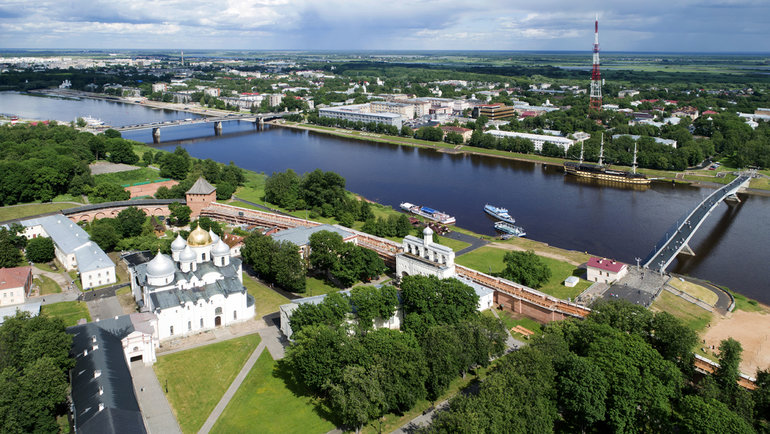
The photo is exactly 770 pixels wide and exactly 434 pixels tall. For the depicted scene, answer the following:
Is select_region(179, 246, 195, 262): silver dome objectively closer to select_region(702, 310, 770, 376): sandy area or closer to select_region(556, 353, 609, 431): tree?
select_region(556, 353, 609, 431): tree

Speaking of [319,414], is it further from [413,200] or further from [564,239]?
[413,200]

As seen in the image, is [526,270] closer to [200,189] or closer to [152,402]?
[152,402]

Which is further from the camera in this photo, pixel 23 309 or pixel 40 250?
pixel 40 250

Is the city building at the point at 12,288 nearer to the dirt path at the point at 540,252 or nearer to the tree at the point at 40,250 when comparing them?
the tree at the point at 40,250

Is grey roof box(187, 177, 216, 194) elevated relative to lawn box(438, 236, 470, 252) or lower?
elevated

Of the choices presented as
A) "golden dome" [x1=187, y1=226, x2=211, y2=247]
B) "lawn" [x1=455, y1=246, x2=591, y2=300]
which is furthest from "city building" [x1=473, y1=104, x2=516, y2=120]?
"golden dome" [x1=187, y1=226, x2=211, y2=247]

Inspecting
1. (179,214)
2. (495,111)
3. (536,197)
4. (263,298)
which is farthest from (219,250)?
(495,111)
